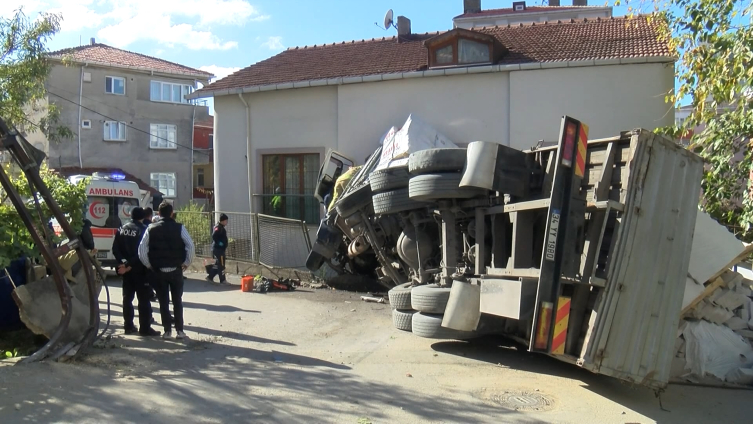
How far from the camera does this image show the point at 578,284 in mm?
5559

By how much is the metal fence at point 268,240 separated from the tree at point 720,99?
303 inches

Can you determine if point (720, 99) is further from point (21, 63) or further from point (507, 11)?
point (507, 11)

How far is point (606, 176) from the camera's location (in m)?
5.51

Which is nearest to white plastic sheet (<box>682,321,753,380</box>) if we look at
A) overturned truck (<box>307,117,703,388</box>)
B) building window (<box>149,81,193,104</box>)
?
overturned truck (<box>307,117,703,388</box>)

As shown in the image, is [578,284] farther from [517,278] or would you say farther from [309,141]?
[309,141]

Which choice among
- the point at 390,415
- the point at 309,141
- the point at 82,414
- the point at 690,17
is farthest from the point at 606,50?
the point at 82,414

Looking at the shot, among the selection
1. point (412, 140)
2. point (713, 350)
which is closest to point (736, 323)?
point (713, 350)

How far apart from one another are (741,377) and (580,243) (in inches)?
96.2

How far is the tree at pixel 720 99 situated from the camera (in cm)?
864

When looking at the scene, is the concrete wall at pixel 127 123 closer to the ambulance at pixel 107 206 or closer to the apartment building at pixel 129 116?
the apartment building at pixel 129 116

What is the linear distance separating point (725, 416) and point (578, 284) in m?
1.65

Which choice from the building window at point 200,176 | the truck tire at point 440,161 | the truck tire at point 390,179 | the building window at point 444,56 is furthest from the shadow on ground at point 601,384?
the building window at point 200,176

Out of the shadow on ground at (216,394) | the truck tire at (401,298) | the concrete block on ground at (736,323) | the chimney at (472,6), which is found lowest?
the shadow on ground at (216,394)

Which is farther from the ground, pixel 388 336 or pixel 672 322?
pixel 672 322
